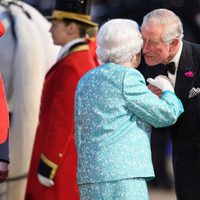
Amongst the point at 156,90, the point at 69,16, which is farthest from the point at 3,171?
the point at 69,16

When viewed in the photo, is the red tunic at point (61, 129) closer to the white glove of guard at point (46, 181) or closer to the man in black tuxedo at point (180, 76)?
the white glove of guard at point (46, 181)

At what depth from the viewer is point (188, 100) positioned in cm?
443

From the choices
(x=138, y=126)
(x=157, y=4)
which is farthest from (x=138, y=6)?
(x=138, y=126)

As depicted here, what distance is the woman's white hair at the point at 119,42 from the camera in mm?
4094

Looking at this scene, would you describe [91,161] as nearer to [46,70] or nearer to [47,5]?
[46,70]

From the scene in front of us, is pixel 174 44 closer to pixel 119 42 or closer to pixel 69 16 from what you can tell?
pixel 119 42

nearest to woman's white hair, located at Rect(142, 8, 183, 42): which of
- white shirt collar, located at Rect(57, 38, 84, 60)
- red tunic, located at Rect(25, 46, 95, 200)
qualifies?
red tunic, located at Rect(25, 46, 95, 200)

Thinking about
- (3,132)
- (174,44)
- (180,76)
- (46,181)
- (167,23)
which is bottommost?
(46,181)

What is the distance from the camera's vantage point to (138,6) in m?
6.48

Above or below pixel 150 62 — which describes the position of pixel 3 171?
below

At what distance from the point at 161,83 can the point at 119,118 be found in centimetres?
32

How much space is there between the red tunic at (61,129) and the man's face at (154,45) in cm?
113

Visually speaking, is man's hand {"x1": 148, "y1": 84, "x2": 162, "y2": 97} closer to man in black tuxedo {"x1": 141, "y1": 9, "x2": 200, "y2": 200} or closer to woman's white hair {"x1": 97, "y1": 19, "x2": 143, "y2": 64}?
man in black tuxedo {"x1": 141, "y1": 9, "x2": 200, "y2": 200}

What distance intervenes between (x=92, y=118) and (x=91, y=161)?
0.20 m
